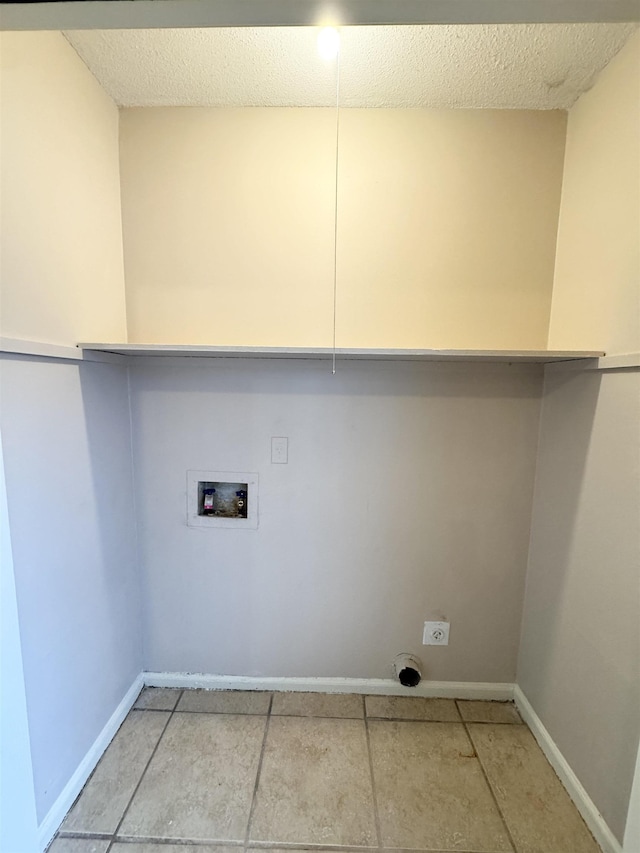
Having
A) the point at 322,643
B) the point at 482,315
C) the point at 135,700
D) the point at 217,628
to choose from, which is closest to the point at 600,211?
the point at 482,315

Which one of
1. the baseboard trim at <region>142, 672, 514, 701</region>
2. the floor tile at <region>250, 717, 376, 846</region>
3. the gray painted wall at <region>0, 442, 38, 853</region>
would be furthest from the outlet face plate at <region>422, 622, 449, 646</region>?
the gray painted wall at <region>0, 442, 38, 853</region>

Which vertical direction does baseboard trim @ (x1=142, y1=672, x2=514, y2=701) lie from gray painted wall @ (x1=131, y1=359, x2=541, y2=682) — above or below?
below

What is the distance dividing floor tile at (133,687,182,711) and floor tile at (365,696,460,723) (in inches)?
32.6

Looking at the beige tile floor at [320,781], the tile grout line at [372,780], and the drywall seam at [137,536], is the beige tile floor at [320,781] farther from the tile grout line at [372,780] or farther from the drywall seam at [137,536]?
the drywall seam at [137,536]

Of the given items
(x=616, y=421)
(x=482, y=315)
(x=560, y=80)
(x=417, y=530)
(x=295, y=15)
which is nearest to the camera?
(x=295, y=15)

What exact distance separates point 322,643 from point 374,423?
99cm

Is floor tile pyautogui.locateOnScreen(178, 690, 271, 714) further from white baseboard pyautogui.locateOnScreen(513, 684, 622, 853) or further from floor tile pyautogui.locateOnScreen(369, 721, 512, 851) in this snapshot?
white baseboard pyautogui.locateOnScreen(513, 684, 622, 853)

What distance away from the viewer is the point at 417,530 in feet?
5.24

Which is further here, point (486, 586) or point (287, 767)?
point (486, 586)

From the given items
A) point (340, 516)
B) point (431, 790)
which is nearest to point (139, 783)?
point (431, 790)

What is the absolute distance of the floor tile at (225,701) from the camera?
1.58 m

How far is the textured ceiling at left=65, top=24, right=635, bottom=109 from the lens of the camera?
1.13 m

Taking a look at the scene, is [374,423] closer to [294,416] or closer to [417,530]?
[294,416]

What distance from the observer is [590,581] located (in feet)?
4.04
